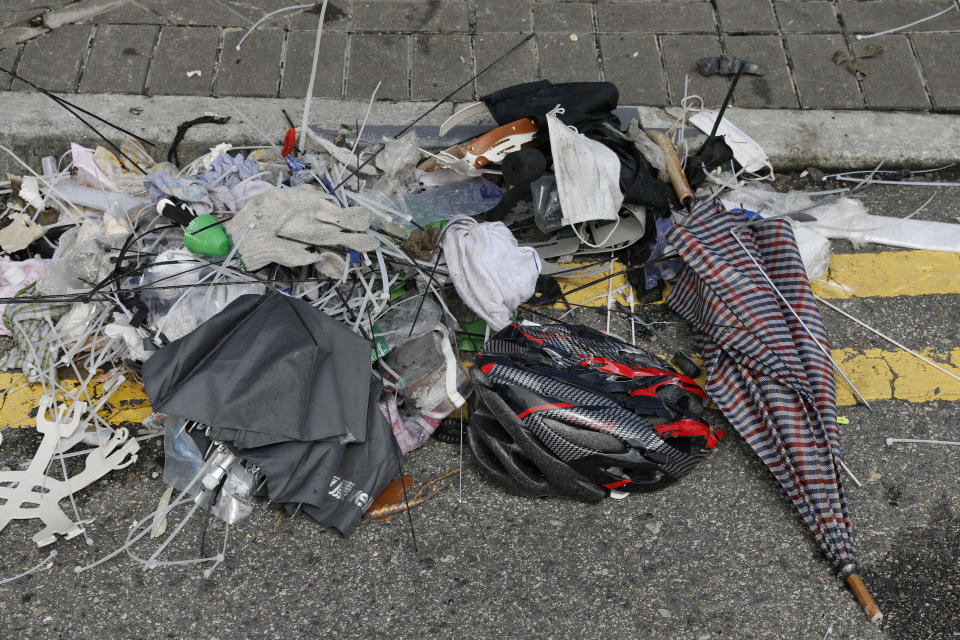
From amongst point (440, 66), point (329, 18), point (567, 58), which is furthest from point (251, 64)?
point (567, 58)

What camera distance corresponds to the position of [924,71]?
3.94 m

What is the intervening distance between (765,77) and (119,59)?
346cm

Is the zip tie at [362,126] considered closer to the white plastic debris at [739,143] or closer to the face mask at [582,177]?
the face mask at [582,177]

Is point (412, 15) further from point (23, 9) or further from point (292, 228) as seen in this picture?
point (23, 9)

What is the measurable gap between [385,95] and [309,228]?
1.19m

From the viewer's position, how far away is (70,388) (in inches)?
114

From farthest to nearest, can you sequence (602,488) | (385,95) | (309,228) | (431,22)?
1. (431,22)
2. (385,95)
3. (309,228)
4. (602,488)

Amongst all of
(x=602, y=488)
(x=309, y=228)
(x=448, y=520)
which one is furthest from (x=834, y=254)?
(x=309, y=228)

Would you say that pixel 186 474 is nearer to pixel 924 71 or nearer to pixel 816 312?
pixel 816 312

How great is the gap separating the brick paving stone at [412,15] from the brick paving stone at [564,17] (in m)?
0.41

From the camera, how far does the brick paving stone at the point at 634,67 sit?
3.81m

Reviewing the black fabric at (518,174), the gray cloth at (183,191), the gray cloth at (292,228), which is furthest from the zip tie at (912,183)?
the gray cloth at (183,191)

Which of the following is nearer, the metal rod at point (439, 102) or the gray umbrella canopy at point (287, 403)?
the gray umbrella canopy at point (287, 403)

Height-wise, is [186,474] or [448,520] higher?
[186,474]
